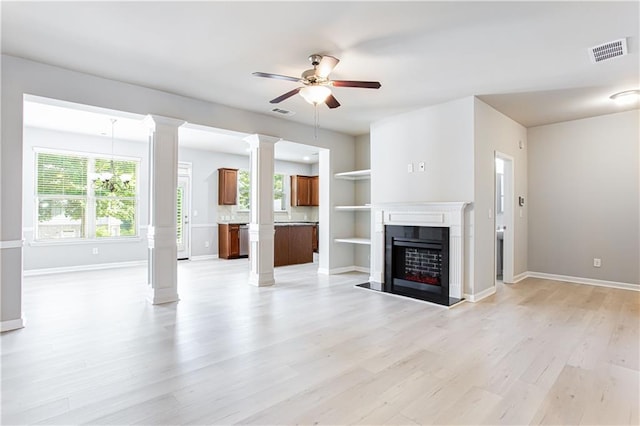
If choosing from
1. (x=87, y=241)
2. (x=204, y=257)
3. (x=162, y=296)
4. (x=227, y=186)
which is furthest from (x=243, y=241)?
(x=162, y=296)

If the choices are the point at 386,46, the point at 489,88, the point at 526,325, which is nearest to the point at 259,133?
the point at 386,46

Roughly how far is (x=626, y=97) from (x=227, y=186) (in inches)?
304

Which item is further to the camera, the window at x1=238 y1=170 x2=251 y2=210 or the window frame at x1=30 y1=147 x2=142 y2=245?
the window at x1=238 y1=170 x2=251 y2=210

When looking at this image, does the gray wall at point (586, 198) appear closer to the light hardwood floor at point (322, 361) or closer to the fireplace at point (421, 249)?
the light hardwood floor at point (322, 361)

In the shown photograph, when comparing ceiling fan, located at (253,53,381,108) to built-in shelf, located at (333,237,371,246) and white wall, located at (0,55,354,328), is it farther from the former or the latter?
built-in shelf, located at (333,237,371,246)

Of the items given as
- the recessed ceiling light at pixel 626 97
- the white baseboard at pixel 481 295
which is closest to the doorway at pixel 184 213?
the white baseboard at pixel 481 295

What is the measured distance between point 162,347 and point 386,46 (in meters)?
3.31

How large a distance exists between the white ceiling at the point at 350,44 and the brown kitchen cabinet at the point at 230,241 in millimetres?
4385

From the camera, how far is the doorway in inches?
319

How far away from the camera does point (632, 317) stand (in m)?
3.65

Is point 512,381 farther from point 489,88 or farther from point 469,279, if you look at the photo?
point 489,88

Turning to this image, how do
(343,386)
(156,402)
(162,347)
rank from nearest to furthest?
(156,402)
(343,386)
(162,347)

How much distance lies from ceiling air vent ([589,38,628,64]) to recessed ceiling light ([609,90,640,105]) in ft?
4.52

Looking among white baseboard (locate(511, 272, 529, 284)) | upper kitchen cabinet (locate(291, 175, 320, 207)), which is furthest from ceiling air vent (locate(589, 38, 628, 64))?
upper kitchen cabinet (locate(291, 175, 320, 207))
